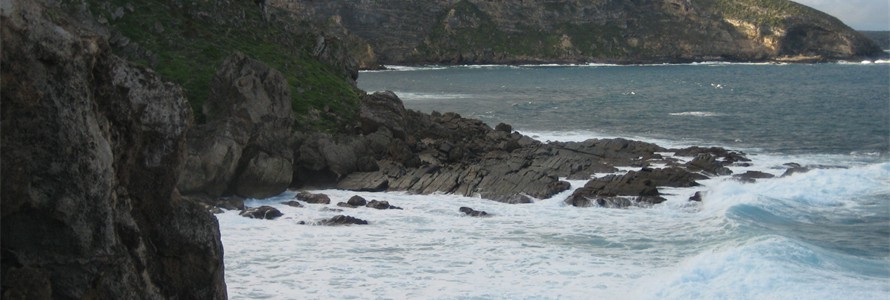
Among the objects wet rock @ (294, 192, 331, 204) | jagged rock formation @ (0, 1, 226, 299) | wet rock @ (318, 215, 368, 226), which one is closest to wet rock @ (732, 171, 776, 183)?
wet rock @ (294, 192, 331, 204)

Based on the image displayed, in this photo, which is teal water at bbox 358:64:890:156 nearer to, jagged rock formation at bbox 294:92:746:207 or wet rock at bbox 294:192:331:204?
jagged rock formation at bbox 294:92:746:207

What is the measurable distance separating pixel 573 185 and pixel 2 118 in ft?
84.2

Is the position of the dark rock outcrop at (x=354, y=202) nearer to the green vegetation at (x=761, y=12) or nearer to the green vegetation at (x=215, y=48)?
the green vegetation at (x=215, y=48)

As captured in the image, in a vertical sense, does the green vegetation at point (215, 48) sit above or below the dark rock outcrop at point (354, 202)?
above

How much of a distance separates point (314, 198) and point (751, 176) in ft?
49.2

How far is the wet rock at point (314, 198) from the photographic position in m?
27.9

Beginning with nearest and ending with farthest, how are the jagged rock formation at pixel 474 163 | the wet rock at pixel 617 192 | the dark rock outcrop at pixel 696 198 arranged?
1. the wet rock at pixel 617 192
2. the dark rock outcrop at pixel 696 198
3. the jagged rock formation at pixel 474 163

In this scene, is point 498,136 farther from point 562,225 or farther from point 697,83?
point 697,83

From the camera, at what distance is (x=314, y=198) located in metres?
28.1

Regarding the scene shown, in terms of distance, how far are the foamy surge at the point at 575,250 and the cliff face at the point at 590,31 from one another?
146728 mm

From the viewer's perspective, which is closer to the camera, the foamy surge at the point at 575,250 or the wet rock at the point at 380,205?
the foamy surge at the point at 575,250

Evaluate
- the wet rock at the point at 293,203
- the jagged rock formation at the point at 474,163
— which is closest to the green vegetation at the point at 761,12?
the jagged rock formation at the point at 474,163

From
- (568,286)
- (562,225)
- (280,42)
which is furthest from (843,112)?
(568,286)

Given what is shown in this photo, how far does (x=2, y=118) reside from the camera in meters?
6.92
